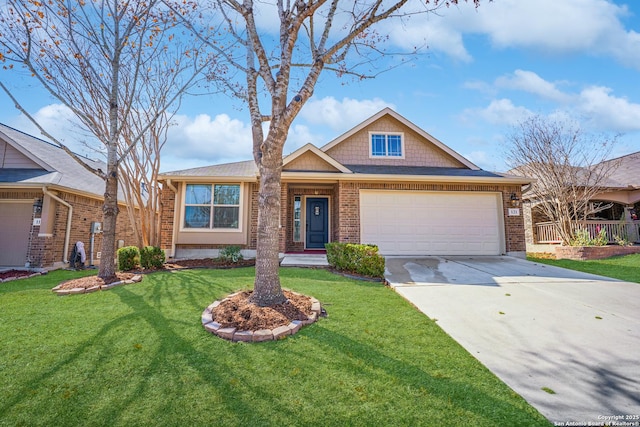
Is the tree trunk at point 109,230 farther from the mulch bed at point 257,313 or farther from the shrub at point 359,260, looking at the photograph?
the shrub at point 359,260

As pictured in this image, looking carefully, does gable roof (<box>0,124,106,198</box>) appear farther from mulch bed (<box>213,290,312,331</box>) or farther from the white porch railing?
the white porch railing

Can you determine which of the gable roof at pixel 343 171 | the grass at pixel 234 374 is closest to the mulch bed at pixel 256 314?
the grass at pixel 234 374

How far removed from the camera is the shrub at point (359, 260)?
261 inches

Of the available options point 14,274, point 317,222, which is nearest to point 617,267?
point 317,222

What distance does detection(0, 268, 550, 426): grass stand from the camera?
2.12 metres

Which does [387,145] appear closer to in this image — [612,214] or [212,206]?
[212,206]

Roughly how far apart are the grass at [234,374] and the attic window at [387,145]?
29.6 feet

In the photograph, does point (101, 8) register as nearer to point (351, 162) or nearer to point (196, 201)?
point (196, 201)

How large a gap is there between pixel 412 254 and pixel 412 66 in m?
6.23

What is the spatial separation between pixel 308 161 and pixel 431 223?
16.5 ft

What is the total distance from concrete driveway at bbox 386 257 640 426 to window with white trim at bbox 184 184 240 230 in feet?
20.5

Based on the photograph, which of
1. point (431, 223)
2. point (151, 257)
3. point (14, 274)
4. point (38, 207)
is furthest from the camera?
point (431, 223)

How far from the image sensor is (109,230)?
6.50 metres

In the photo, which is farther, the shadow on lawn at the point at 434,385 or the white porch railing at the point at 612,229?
the white porch railing at the point at 612,229
